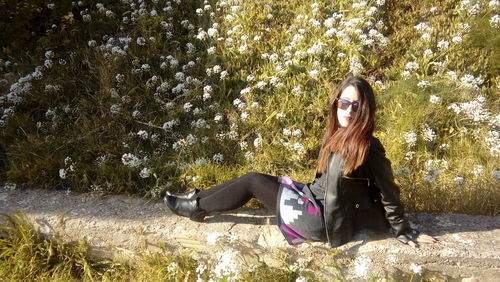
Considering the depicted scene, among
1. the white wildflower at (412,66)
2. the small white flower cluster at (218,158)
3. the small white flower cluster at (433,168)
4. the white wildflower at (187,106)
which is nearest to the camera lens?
the small white flower cluster at (433,168)

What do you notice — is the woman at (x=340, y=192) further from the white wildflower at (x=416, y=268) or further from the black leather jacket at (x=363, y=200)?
the white wildflower at (x=416, y=268)

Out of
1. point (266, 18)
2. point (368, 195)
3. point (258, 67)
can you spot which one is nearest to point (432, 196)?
point (368, 195)

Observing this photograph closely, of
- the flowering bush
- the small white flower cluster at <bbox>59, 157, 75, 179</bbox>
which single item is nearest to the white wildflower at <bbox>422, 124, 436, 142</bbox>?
the flowering bush

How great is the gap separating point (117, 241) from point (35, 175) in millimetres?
1221

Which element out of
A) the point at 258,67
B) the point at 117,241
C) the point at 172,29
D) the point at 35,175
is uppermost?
the point at 172,29

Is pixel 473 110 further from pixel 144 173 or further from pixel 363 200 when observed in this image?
pixel 144 173

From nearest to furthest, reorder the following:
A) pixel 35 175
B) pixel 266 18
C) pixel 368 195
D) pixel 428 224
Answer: pixel 368 195 < pixel 428 224 < pixel 35 175 < pixel 266 18

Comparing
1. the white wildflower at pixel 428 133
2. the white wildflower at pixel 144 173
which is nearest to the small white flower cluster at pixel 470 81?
the white wildflower at pixel 428 133

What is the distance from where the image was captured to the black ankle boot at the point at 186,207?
3.04 meters

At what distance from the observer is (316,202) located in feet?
9.00

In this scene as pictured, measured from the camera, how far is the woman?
2434 mm

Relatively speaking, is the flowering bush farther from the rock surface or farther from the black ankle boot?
the black ankle boot

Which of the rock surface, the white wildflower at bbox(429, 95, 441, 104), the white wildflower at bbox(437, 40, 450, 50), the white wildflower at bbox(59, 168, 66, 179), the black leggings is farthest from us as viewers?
the white wildflower at bbox(437, 40, 450, 50)

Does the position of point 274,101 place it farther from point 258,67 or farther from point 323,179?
point 323,179
